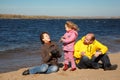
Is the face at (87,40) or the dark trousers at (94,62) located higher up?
the face at (87,40)

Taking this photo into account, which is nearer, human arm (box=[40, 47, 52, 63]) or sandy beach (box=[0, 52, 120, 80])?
sandy beach (box=[0, 52, 120, 80])

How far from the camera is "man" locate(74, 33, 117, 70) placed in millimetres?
8055

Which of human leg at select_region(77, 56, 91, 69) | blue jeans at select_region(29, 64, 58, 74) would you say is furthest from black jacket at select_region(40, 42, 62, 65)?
human leg at select_region(77, 56, 91, 69)

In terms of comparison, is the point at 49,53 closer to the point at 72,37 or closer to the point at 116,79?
the point at 72,37

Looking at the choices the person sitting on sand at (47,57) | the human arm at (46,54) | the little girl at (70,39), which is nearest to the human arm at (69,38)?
the little girl at (70,39)

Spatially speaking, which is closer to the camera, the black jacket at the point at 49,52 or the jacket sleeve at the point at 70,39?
the black jacket at the point at 49,52

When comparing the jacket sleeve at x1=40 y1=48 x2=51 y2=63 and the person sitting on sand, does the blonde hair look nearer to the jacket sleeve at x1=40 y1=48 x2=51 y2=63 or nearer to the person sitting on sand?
the person sitting on sand

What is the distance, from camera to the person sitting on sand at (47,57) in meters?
7.90

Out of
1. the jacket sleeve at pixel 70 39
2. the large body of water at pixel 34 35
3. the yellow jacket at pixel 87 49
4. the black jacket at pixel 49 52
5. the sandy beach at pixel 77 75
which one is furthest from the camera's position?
the large body of water at pixel 34 35

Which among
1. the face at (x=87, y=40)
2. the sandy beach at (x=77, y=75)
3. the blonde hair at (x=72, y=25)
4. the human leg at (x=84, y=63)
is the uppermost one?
the blonde hair at (x=72, y=25)

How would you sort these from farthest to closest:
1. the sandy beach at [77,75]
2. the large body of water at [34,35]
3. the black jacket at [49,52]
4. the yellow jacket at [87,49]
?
1. the large body of water at [34,35]
2. the yellow jacket at [87,49]
3. the black jacket at [49,52]
4. the sandy beach at [77,75]

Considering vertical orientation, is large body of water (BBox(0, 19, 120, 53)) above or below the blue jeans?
below

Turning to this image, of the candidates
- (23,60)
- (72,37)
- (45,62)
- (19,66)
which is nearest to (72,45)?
(72,37)

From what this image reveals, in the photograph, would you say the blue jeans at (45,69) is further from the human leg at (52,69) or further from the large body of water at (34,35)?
the large body of water at (34,35)
